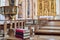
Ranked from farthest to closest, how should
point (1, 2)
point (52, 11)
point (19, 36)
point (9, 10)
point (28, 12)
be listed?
point (52, 11) < point (28, 12) < point (1, 2) < point (9, 10) < point (19, 36)

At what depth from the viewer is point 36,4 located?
880 cm

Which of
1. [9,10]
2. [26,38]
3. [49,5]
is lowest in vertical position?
[26,38]

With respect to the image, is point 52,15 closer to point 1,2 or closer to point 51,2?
point 51,2

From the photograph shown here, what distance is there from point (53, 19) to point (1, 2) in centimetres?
334

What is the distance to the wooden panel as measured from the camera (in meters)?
8.67

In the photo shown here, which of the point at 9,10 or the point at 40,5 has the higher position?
the point at 40,5

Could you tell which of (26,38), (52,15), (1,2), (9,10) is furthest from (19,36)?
(52,15)

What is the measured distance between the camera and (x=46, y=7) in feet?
29.0

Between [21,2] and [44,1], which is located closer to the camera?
[21,2]

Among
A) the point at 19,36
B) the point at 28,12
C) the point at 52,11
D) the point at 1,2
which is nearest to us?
the point at 19,36

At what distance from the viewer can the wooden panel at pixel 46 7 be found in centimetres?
867

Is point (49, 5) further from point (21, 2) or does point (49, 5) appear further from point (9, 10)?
point (9, 10)

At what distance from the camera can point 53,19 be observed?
27.1 ft

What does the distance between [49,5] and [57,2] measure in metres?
0.57
